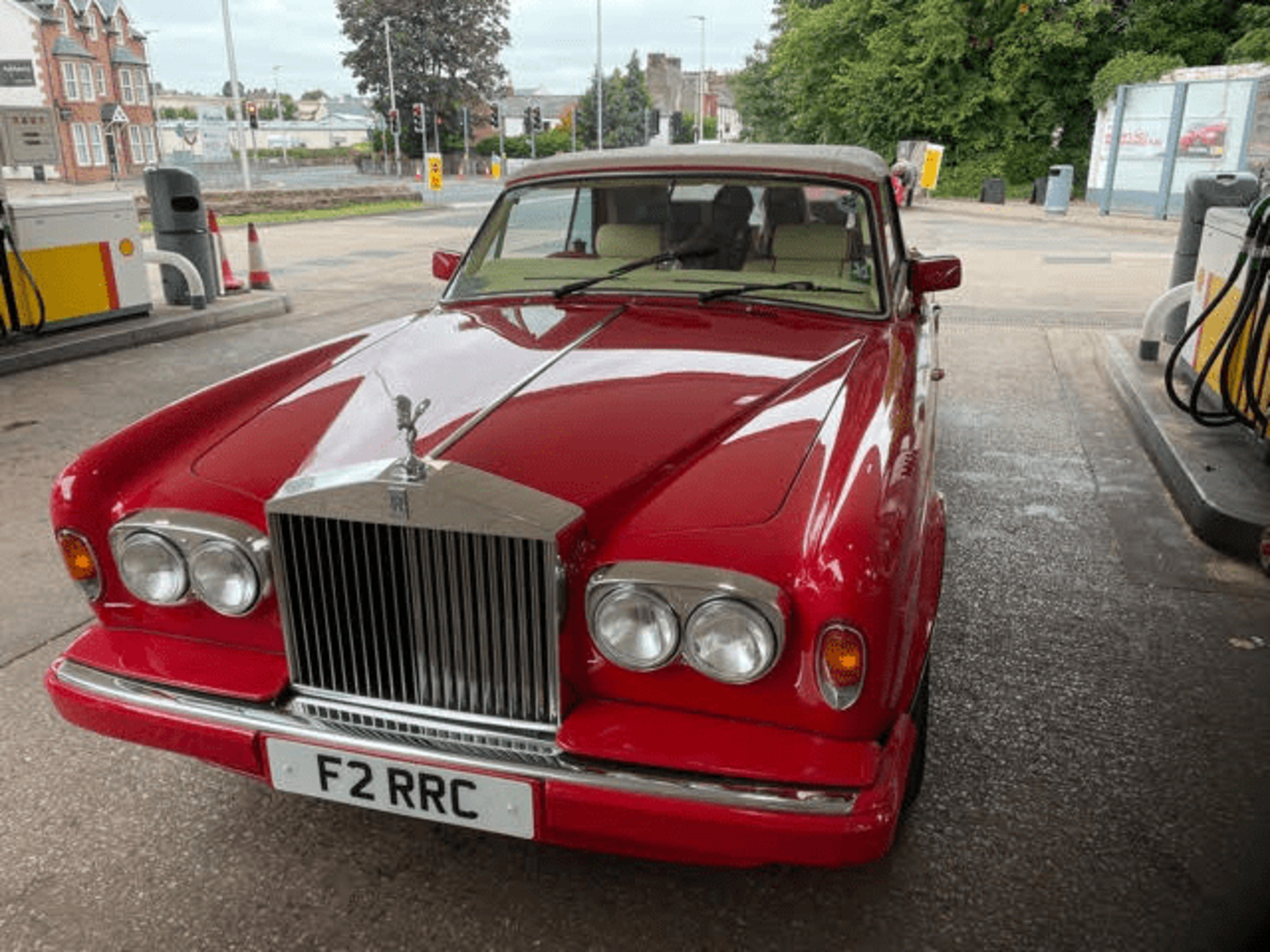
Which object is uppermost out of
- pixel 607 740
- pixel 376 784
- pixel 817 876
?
pixel 607 740

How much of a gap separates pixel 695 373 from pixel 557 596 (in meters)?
0.94

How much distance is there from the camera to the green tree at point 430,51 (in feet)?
196

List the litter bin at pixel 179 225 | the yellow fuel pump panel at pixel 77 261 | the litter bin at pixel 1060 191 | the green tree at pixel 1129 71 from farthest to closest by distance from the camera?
the green tree at pixel 1129 71
the litter bin at pixel 1060 191
the litter bin at pixel 179 225
the yellow fuel pump panel at pixel 77 261

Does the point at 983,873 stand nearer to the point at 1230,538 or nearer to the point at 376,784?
the point at 376,784

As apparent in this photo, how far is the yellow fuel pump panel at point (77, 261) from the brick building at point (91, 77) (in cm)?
3772

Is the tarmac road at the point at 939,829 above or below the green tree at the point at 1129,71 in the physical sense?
below

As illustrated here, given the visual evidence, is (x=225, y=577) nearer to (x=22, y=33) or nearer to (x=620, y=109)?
(x=22, y=33)

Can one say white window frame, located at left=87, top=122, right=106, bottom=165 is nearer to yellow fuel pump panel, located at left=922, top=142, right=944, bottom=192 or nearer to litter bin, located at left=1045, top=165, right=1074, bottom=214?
yellow fuel pump panel, located at left=922, top=142, right=944, bottom=192

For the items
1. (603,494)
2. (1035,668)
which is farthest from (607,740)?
(1035,668)

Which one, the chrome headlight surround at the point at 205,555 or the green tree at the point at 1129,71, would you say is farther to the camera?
the green tree at the point at 1129,71

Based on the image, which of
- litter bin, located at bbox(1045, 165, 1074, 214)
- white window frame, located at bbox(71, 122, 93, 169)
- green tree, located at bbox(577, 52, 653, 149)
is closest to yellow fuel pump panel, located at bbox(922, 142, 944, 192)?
litter bin, located at bbox(1045, 165, 1074, 214)

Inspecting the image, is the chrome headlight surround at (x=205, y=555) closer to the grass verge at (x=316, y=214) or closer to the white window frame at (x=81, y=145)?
the grass verge at (x=316, y=214)

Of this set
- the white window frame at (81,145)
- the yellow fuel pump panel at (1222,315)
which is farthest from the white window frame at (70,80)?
the yellow fuel pump panel at (1222,315)

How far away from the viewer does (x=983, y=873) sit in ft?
7.70
